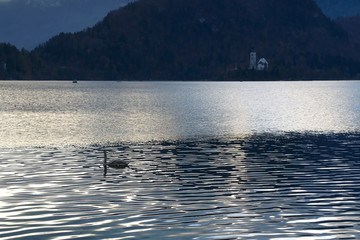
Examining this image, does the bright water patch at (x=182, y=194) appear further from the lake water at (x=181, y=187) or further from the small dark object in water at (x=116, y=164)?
the small dark object in water at (x=116, y=164)

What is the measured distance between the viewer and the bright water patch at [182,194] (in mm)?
29078

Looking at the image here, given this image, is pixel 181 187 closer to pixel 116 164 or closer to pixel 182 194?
pixel 182 194

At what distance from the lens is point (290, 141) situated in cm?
7331

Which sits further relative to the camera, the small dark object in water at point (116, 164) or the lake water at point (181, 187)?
the small dark object in water at point (116, 164)

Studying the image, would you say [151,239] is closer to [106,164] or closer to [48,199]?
[48,199]

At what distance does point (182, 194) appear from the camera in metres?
37.8

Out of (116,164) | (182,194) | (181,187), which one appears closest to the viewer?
(182,194)

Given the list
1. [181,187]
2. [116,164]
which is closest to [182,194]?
[181,187]

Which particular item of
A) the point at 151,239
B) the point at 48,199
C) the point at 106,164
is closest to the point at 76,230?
the point at 151,239

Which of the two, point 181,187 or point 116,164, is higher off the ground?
point 116,164

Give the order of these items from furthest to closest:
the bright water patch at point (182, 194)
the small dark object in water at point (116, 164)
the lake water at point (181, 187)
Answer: the small dark object in water at point (116, 164) < the lake water at point (181, 187) < the bright water patch at point (182, 194)

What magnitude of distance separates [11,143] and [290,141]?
108 ft

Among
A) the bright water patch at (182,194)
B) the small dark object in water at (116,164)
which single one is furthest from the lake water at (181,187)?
the small dark object in water at (116,164)

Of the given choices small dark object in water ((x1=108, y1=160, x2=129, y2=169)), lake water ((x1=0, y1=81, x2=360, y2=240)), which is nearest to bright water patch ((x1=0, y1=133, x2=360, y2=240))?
lake water ((x1=0, y1=81, x2=360, y2=240))
